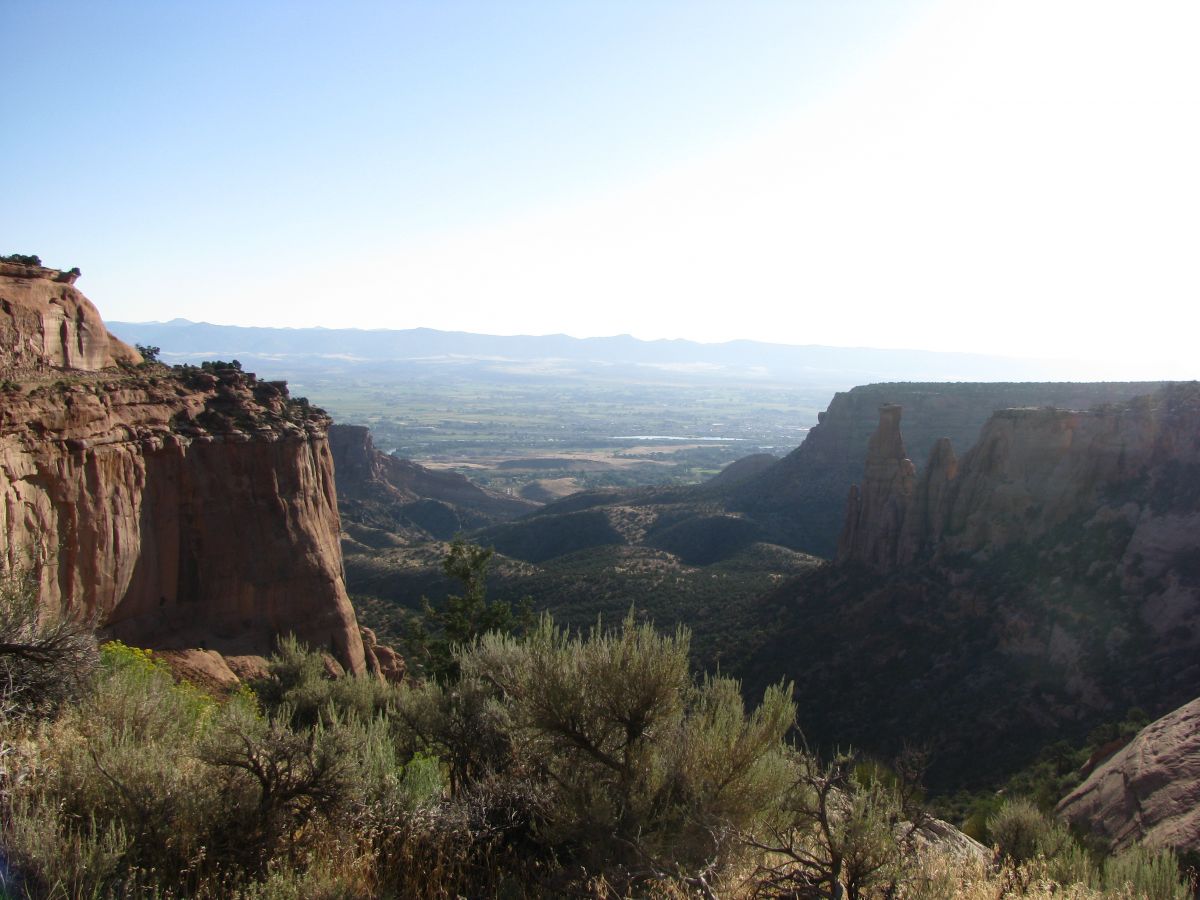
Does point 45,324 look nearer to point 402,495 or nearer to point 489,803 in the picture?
point 489,803

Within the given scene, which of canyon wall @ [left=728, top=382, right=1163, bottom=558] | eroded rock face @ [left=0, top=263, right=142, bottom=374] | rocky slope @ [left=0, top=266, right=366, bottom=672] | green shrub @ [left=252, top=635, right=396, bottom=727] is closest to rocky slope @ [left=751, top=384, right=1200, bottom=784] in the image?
green shrub @ [left=252, top=635, right=396, bottom=727]

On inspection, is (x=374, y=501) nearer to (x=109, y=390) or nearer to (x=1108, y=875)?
(x=109, y=390)

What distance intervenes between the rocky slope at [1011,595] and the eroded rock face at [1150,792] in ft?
18.2

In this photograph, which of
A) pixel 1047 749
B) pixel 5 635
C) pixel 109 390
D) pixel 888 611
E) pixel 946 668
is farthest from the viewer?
pixel 888 611

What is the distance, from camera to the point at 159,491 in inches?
864

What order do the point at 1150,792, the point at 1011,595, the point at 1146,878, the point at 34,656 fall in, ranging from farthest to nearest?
1. the point at 1011,595
2. the point at 1150,792
3. the point at 34,656
4. the point at 1146,878

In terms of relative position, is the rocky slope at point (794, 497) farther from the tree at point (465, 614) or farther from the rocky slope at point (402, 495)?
the tree at point (465, 614)

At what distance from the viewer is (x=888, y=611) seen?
32.6m

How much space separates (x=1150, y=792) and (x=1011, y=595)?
14556mm

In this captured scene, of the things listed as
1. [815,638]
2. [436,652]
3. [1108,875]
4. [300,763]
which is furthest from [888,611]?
[300,763]

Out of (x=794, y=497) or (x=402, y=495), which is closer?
(x=794, y=497)

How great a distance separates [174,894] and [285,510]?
2017 centimetres

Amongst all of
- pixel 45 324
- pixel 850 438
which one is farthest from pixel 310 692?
pixel 850 438

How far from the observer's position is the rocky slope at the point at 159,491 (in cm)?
1730
